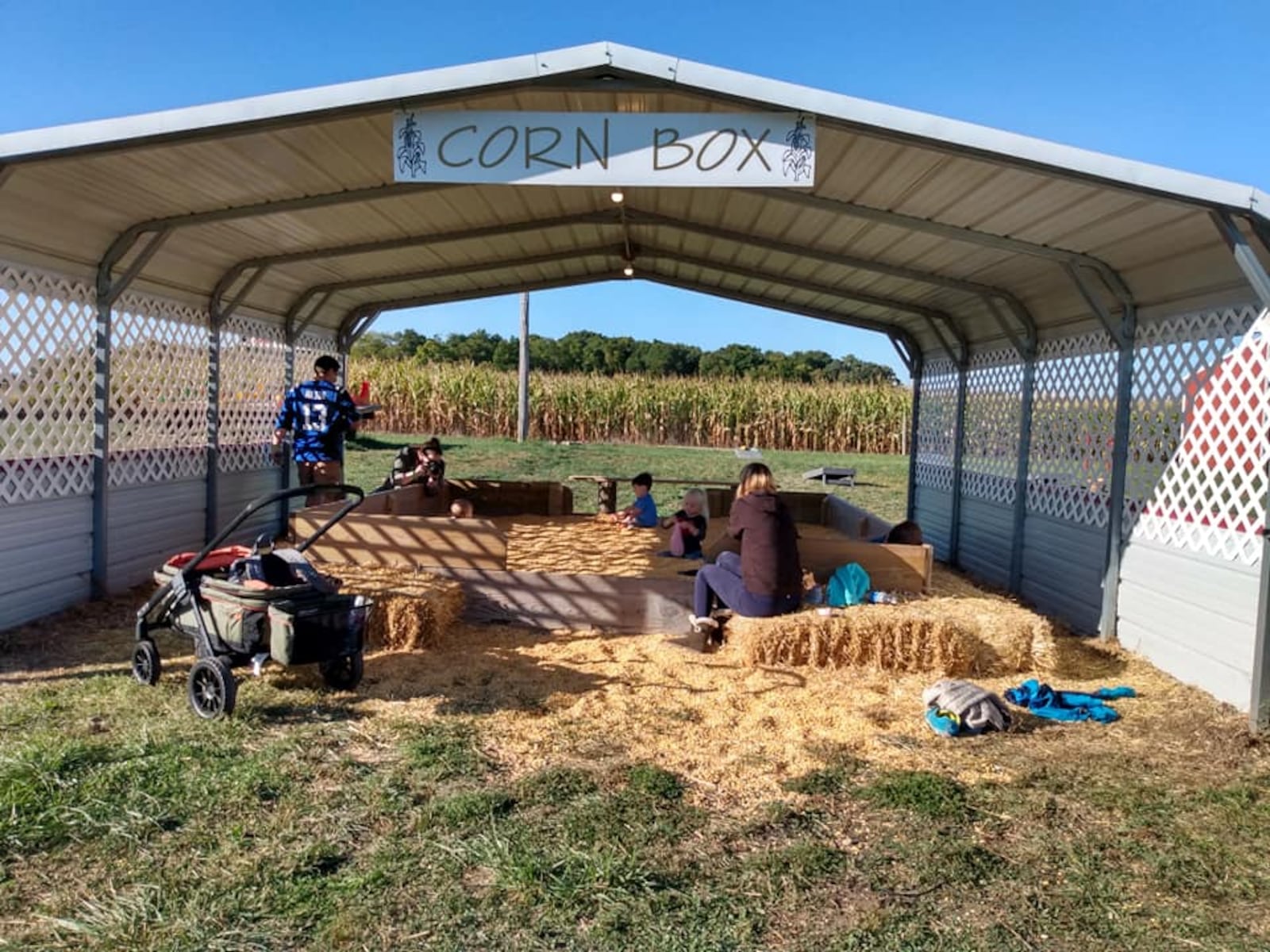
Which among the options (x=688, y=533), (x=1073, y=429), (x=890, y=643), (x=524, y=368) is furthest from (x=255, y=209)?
(x=524, y=368)

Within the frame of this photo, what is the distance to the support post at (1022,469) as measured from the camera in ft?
28.8

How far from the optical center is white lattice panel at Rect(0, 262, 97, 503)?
6.35 metres

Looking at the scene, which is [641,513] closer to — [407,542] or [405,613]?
[407,542]

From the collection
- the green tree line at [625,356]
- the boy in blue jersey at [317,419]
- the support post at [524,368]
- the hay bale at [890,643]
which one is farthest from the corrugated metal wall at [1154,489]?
the green tree line at [625,356]

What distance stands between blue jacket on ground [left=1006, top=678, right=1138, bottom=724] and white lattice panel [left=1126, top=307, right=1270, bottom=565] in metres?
1.22

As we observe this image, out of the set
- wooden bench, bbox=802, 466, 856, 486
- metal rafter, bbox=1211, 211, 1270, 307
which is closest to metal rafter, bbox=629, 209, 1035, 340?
metal rafter, bbox=1211, 211, 1270, 307

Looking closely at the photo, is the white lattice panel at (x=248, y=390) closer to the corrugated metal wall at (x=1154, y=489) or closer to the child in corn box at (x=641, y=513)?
the child in corn box at (x=641, y=513)

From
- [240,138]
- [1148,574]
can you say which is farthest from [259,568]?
[1148,574]

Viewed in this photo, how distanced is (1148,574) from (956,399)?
16.4 ft

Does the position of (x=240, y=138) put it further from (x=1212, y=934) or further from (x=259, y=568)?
(x=1212, y=934)

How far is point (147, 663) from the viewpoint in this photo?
512cm

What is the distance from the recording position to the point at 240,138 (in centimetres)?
559

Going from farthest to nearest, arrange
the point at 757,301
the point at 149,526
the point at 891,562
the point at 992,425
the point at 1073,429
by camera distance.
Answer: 1. the point at 757,301
2. the point at 992,425
3. the point at 149,526
4. the point at 1073,429
5. the point at 891,562

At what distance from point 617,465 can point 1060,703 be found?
14337 millimetres
